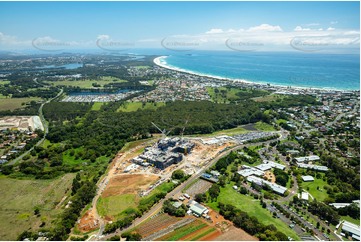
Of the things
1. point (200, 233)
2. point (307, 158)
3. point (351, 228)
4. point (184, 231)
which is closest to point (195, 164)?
point (184, 231)

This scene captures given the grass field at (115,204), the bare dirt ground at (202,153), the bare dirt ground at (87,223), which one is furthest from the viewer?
the bare dirt ground at (202,153)

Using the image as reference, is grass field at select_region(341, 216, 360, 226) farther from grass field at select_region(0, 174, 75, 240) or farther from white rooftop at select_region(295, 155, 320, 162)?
grass field at select_region(0, 174, 75, 240)

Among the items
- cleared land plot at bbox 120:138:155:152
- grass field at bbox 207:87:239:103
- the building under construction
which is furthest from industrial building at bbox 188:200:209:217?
grass field at bbox 207:87:239:103

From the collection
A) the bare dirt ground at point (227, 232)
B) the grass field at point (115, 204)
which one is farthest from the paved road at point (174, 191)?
the bare dirt ground at point (227, 232)

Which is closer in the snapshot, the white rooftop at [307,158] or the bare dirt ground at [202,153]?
the white rooftop at [307,158]

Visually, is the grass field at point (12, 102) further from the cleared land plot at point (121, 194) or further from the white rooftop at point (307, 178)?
the white rooftop at point (307, 178)

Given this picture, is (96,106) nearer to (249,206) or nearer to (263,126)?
(263,126)
